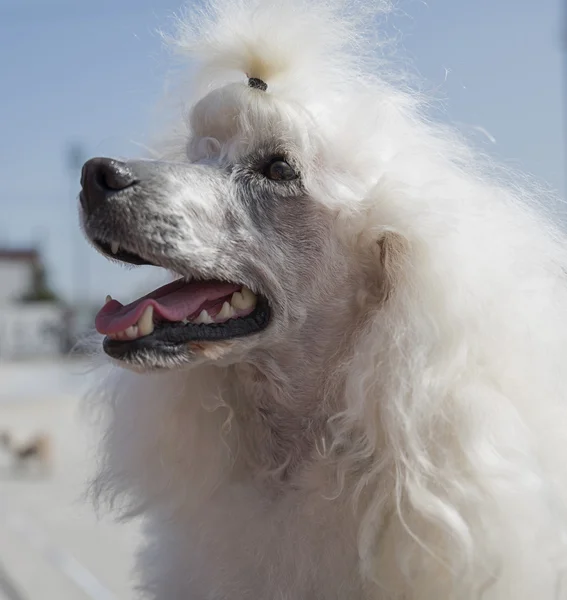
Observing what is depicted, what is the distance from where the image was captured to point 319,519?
165 centimetres

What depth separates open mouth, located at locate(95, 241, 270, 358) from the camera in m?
1.56

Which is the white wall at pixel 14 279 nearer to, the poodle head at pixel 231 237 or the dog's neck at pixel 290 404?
the dog's neck at pixel 290 404

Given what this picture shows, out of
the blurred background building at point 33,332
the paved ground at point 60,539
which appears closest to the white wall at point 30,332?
the blurred background building at point 33,332

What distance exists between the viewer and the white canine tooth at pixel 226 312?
5.41 ft

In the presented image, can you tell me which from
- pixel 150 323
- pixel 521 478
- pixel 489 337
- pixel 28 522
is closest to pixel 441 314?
pixel 489 337

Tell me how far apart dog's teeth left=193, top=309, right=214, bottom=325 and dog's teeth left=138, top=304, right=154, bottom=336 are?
0.30 feet

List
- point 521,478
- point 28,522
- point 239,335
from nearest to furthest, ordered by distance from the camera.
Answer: point 521,478 < point 239,335 < point 28,522

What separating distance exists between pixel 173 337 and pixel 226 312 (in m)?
0.14

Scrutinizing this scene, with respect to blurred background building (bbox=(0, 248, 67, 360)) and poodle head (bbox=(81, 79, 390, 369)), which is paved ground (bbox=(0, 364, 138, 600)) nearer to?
poodle head (bbox=(81, 79, 390, 369))

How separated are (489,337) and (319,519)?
512mm

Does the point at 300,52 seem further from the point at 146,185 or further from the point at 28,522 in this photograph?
the point at 28,522

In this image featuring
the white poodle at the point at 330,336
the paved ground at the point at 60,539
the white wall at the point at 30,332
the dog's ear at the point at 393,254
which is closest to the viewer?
the white poodle at the point at 330,336

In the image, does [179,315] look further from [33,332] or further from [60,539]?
[33,332]

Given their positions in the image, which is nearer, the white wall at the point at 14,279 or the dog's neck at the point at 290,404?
the dog's neck at the point at 290,404
